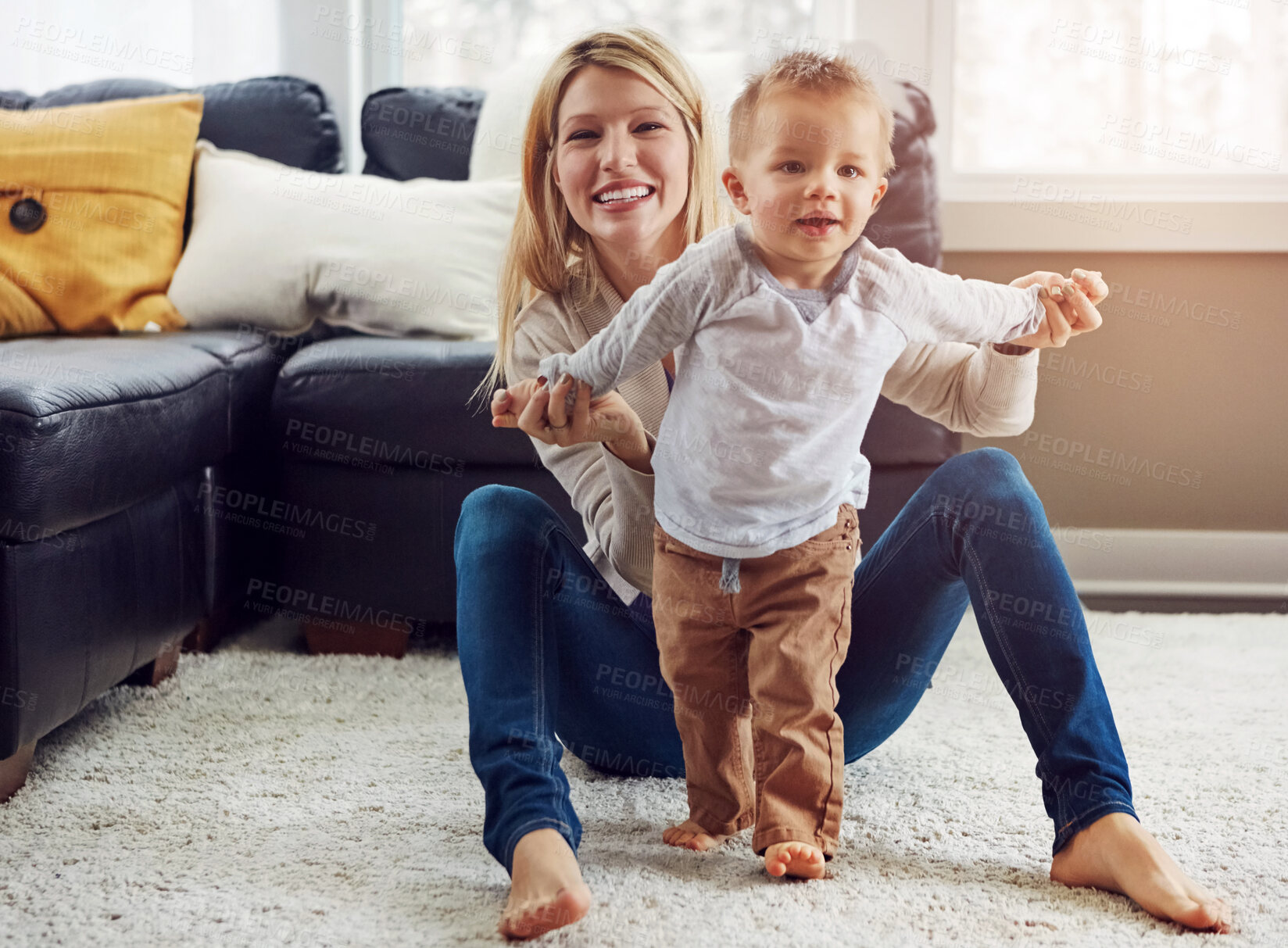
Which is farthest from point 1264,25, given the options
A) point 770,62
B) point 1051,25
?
point 770,62

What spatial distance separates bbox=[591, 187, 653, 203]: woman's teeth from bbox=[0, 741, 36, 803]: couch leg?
79 cm

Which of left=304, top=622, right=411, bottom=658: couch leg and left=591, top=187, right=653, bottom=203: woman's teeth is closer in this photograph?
left=591, top=187, right=653, bottom=203: woman's teeth

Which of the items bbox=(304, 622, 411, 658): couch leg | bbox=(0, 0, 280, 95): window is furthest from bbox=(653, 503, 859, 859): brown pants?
bbox=(0, 0, 280, 95): window

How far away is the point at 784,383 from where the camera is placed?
82cm

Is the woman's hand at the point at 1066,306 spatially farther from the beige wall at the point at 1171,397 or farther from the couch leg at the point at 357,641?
the beige wall at the point at 1171,397

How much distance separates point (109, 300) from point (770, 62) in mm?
1290

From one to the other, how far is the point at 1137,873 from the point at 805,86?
643mm

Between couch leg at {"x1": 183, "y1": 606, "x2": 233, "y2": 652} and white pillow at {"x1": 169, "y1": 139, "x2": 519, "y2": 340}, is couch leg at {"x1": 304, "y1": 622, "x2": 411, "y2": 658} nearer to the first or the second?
couch leg at {"x1": 183, "y1": 606, "x2": 233, "y2": 652}

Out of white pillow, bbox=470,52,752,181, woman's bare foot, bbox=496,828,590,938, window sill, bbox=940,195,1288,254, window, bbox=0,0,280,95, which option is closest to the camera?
woman's bare foot, bbox=496,828,590,938

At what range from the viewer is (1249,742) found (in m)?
1.26

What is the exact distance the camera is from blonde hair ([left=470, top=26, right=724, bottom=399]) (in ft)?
3.40

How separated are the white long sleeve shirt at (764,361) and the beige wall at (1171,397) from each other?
1.33 m

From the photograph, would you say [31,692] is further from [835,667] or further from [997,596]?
[997,596]

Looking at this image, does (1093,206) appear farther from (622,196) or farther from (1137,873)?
(1137,873)
